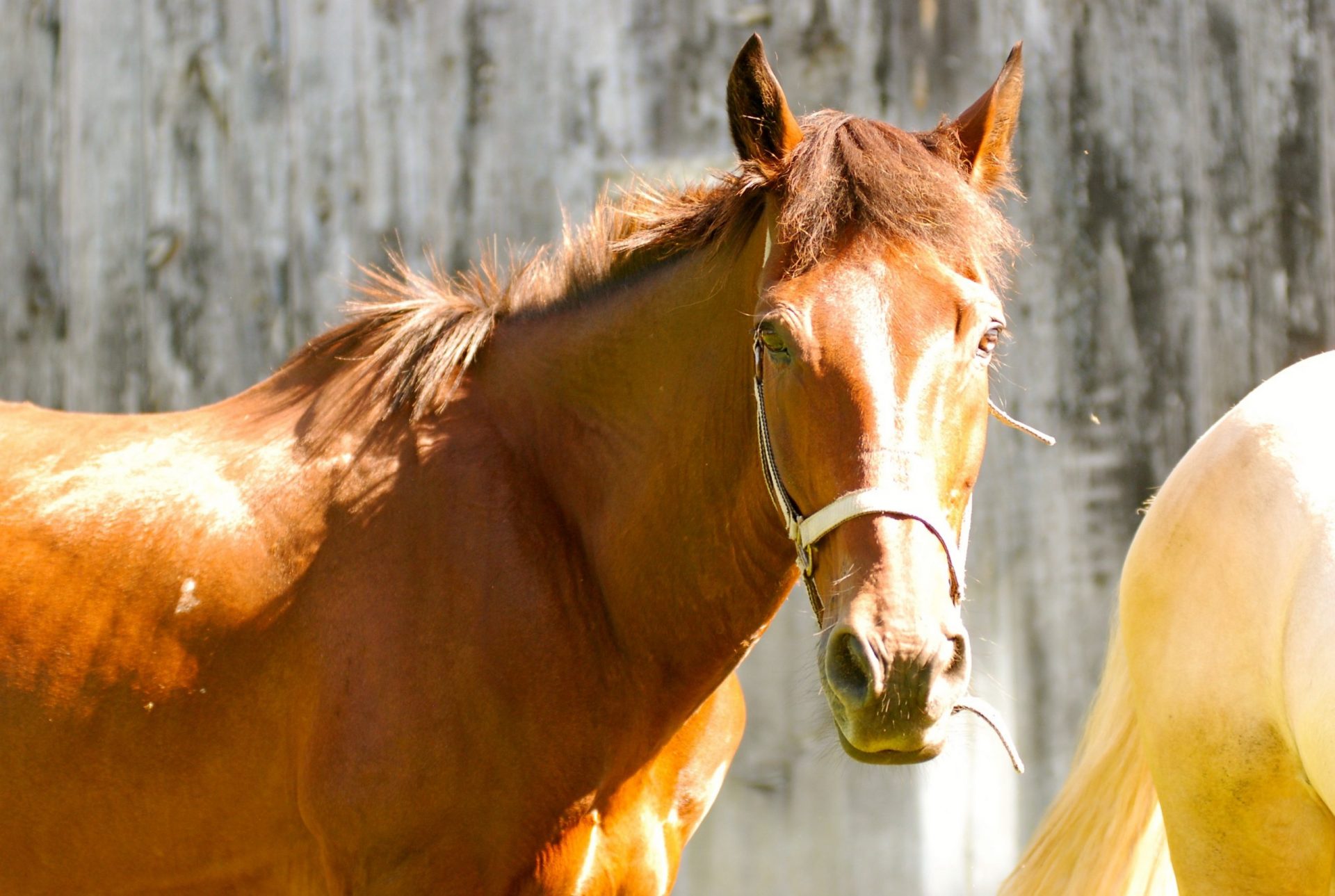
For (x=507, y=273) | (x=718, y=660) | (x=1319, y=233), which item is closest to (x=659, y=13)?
(x=507, y=273)

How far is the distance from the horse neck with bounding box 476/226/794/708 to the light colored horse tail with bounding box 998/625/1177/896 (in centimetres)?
99

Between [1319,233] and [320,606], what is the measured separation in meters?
3.40

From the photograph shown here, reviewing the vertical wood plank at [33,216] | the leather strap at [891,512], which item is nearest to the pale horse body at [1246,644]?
the leather strap at [891,512]

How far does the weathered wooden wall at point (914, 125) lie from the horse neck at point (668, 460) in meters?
1.53

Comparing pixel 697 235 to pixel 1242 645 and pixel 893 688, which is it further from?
pixel 1242 645

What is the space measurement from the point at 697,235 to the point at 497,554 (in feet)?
2.29

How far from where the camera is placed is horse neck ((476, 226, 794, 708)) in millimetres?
2021

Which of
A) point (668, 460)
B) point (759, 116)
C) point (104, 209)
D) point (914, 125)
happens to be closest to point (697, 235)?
point (759, 116)

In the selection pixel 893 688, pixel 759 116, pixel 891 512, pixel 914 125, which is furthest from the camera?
pixel 914 125

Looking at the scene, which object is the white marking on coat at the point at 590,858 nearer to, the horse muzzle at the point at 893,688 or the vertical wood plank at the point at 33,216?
the horse muzzle at the point at 893,688

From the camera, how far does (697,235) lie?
2.16 metres

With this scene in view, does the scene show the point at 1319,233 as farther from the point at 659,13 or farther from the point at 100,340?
the point at 100,340

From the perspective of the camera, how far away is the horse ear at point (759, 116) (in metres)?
1.95

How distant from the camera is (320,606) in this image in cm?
205
